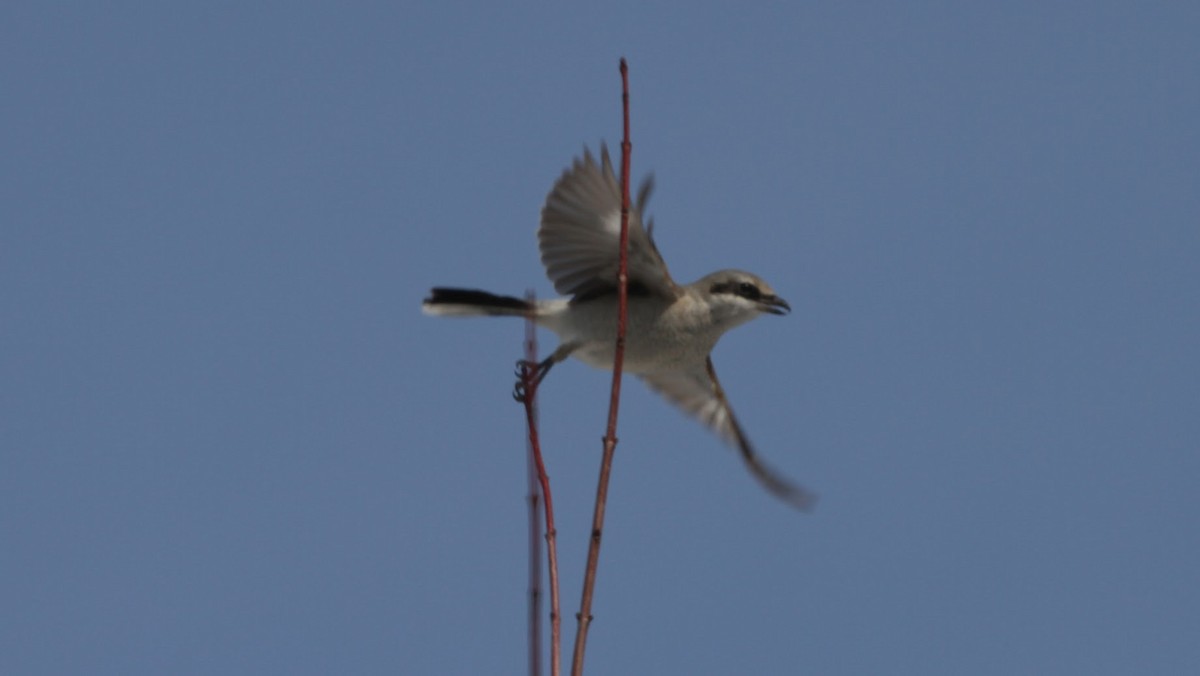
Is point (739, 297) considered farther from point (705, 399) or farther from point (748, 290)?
point (705, 399)

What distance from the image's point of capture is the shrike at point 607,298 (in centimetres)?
603

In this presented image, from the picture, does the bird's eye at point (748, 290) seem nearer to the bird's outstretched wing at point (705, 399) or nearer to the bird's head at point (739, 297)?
the bird's head at point (739, 297)

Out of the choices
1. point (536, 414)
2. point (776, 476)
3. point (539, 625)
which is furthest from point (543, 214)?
point (539, 625)

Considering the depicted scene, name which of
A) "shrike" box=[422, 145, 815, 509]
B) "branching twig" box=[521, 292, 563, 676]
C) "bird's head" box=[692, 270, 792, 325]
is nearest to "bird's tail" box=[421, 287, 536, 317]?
"shrike" box=[422, 145, 815, 509]

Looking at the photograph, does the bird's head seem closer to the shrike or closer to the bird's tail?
the shrike

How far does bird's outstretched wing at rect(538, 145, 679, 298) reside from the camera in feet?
19.5

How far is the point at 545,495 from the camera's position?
277cm

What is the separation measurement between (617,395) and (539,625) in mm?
487

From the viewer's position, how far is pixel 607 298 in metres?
6.29

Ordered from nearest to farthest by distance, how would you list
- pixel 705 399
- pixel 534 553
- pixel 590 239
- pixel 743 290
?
pixel 534 553
pixel 590 239
pixel 743 290
pixel 705 399

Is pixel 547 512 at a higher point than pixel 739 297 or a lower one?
lower

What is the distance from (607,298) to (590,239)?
29cm

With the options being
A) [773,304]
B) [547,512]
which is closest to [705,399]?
[773,304]

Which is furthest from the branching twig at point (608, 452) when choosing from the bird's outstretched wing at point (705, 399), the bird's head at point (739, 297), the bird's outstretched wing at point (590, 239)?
the bird's outstretched wing at point (705, 399)
